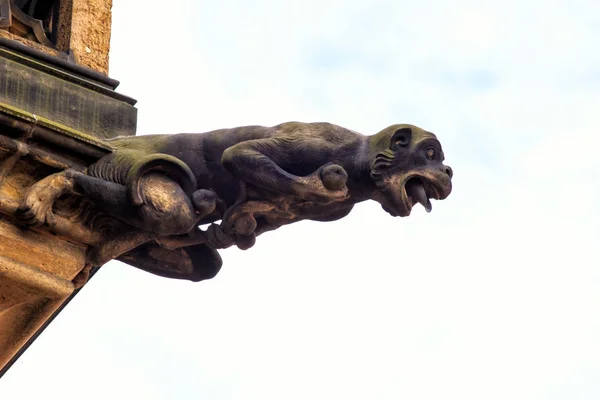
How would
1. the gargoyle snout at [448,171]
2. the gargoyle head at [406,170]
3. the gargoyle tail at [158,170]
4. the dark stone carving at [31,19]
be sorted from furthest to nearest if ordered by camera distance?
the dark stone carving at [31,19], the gargoyle snout at [448,171], the gargoyle head at [406,170], the gargoyle tail at [158,170]

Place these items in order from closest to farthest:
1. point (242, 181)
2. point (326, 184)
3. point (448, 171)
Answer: point (326, 184), point (242, 181), point (448, 171)

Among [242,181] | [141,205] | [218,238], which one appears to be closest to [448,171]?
[242,181]

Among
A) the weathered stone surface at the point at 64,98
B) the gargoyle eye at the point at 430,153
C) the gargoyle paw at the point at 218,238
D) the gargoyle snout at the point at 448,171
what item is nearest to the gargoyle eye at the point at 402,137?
the gargoyle eye at the point at 430,153

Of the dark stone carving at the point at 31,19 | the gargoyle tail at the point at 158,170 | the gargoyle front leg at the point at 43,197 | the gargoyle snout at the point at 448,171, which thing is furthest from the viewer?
the dark stone carving at the point at 31,19

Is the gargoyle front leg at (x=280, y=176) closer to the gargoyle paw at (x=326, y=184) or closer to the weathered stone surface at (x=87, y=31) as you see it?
the gargoyle paw at (x=326, y=184)

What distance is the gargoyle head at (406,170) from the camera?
1131cm

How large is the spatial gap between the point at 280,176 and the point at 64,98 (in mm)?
1220

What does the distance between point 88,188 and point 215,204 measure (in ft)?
2.08

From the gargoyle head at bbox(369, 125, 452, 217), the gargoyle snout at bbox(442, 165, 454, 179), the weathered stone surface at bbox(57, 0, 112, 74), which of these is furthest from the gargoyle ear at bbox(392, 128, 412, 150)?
the weathered stone surface at bbox(57, 0, 112, 74)

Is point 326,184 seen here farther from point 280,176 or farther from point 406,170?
point 406,170

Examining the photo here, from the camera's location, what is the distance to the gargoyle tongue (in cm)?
1137

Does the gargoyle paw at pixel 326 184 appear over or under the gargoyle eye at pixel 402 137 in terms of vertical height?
under

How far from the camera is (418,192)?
11.4 m

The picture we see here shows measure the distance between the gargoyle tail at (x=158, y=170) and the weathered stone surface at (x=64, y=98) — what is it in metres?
0.52
